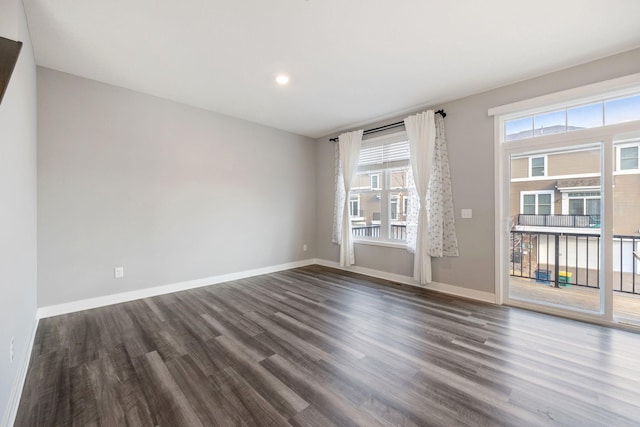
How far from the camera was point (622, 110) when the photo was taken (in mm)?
2627

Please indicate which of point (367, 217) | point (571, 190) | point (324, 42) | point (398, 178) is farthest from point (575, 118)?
point (367, 217)

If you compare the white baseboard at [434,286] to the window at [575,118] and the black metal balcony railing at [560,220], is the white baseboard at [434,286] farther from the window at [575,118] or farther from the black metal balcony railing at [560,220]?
the window at [575,118]

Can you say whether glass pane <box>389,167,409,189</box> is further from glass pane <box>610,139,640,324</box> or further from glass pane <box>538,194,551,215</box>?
glass pane <box>610,139,640,324</box>

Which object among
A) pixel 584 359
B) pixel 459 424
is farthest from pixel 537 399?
pixel 584 359

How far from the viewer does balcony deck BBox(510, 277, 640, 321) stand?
2861 mm

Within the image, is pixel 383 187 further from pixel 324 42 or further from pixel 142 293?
pixel 142 293

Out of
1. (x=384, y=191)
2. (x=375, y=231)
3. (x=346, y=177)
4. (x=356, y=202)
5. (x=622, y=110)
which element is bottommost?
(x=375, y=231)

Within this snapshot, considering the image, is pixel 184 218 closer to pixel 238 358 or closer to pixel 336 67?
pixel 238 358

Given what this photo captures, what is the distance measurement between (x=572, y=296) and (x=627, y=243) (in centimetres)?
81

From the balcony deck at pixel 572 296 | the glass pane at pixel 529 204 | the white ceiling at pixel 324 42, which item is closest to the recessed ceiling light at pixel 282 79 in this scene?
the white ceiling at pixel 324 42

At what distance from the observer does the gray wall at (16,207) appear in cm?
146

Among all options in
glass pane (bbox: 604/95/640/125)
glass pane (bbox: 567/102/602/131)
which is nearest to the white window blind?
glass pane (bbox: 567/102/602/131)

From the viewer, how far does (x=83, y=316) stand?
2902mm

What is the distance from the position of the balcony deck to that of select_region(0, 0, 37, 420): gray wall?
181 inches
